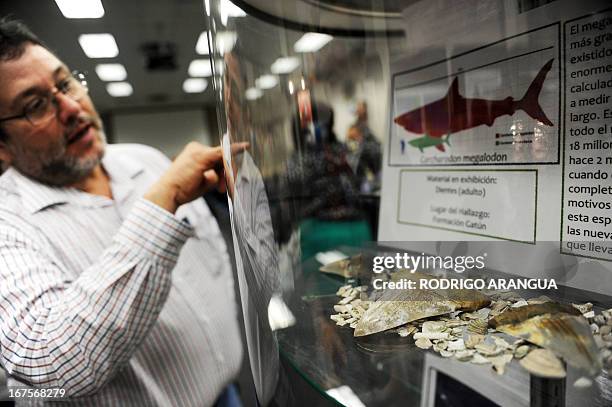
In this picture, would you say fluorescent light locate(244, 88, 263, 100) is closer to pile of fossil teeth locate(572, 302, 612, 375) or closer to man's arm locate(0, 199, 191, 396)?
man's arm locate(0, 199, 191, 396)

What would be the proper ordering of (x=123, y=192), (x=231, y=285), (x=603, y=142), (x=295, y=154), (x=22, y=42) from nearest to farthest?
1. (x=603, y=142)
2. (x=22, y=42)
3. (x=295, y=154)
4. (x=123, y=192)
5. (x=231, y=285)

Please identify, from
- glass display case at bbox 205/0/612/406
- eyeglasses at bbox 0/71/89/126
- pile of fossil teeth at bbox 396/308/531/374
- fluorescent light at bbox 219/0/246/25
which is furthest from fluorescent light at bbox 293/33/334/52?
pile of fossil teeth at bbox 396/308/531/374

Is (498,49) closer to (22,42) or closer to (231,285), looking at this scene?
(22,42)

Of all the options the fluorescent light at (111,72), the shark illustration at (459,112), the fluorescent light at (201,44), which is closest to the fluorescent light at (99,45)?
the fluorescent light at (111,72)

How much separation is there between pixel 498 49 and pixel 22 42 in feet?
1.45

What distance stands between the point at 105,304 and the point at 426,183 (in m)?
0.38

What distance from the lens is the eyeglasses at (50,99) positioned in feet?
1.45

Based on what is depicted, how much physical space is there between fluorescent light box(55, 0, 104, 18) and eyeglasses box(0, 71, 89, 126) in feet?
0.19

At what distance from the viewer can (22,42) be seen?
0.42 meters

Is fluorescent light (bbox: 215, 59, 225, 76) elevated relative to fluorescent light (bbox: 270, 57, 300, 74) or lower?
lower

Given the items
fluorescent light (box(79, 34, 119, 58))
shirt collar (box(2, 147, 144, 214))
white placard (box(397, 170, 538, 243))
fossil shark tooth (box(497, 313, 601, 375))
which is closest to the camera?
fossil shark tooth (box(497, 313, 601, 375))

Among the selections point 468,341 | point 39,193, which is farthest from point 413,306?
point 39,193

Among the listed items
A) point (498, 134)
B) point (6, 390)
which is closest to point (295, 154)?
point (498, 134)

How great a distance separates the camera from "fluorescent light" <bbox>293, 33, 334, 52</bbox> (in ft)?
1.67
